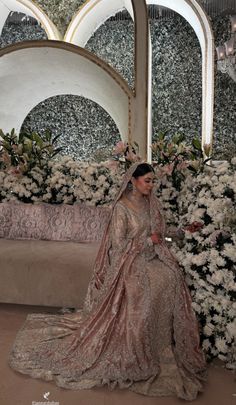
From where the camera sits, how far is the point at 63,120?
6.65 m

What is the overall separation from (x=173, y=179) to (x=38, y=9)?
3610 mm

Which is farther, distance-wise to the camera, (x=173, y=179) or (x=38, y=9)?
(x=38, y=9)

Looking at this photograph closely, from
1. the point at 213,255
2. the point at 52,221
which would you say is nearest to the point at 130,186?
the point at 213,255

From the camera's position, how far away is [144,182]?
245cm

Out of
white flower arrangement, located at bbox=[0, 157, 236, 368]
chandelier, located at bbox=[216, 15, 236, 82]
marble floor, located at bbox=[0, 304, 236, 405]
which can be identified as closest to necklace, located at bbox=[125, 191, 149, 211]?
white flower arrangement, located at bbox=[0, 157, 236, 368]

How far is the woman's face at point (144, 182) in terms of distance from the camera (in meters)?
2.45

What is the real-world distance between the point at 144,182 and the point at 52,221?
1.80 metres

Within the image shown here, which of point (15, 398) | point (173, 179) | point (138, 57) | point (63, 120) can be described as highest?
point (138, 57)

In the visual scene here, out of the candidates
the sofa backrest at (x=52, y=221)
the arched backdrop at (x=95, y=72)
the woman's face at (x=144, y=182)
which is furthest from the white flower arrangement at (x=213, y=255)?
the arched backdrop at (x=95, y=72)

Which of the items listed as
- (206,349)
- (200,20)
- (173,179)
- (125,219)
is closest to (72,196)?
(173,179)

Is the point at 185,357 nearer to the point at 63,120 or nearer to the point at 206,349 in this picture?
the point at 206,349

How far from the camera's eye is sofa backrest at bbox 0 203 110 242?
3932mm

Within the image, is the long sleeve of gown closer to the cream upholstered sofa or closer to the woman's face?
the woman's face

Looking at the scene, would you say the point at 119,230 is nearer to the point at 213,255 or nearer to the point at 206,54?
the point at 213,255
